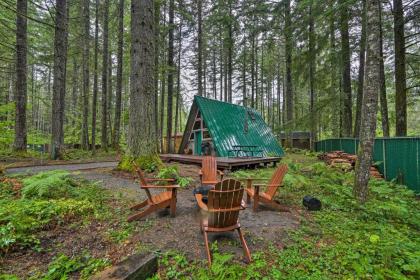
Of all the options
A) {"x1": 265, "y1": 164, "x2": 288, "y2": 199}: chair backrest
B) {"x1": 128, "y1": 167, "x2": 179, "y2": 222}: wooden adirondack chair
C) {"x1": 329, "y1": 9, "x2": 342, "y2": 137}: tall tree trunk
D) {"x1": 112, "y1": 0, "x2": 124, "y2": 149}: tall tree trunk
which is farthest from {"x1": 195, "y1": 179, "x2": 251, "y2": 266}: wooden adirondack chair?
{"x1": 112, "y1": 0, "x2": 124, "y2": 149}: tall tree trunk

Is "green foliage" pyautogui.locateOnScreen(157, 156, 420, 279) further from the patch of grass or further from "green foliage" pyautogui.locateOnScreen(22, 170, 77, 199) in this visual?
"green foliage" pyautogui.locateOnScreen(22, 170, 77, 199)

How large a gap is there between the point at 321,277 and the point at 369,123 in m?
3.67

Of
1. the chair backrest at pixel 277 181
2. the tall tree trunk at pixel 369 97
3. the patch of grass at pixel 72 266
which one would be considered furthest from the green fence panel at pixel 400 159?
the patch of grass at pixel 72 266

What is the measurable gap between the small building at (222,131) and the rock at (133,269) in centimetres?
817

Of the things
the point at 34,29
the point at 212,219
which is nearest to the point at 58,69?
the point at 212,219

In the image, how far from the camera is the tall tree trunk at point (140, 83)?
6863 millimetres

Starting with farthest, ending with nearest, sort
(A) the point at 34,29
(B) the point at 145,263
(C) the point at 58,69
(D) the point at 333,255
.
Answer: (A) the point at 34,29 → (C) the point at 58,69 → (D) the point at 333,255 → (B) the point at 145,263

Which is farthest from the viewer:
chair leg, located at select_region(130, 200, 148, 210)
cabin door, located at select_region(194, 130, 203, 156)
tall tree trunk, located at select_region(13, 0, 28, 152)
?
cabin door, located at select_region(194, 130, 203, 156)

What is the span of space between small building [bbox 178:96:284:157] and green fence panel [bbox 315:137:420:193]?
5.34 m

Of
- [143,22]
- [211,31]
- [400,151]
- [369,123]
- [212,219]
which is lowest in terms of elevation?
[212,219]

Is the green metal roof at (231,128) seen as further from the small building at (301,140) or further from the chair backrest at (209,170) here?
the small building at (301,140)

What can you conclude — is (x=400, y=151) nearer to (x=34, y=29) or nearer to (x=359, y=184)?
(x=359, y=184)

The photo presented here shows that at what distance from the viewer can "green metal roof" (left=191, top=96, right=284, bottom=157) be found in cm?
1098

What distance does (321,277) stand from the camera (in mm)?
2309
